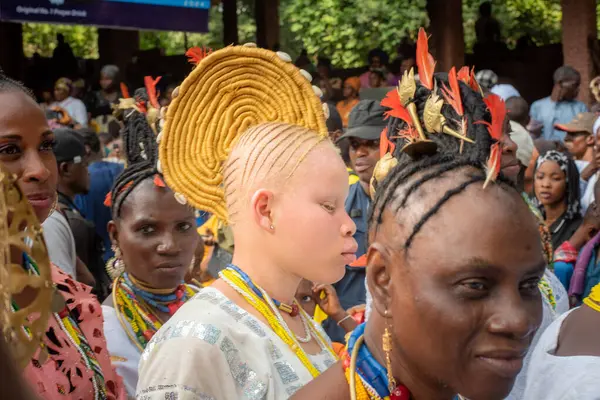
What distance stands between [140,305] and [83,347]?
3.54 ft

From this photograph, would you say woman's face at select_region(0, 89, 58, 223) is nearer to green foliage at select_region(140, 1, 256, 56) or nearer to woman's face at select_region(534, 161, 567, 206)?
woman's face at select_region(534, 161, 567, 206)

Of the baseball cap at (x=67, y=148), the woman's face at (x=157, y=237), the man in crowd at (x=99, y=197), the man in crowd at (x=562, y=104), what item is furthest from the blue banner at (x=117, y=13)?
the woman's face at (x=157, y=237)

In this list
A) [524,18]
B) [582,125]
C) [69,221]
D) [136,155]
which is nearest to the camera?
[136,155]

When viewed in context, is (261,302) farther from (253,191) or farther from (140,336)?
(140,336)

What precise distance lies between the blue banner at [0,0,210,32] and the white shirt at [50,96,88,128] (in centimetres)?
239

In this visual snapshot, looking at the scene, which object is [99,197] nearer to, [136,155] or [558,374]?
[136,155]

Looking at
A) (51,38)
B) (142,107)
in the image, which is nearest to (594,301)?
(142,107)

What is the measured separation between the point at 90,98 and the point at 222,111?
38.2 feet

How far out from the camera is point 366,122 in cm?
554

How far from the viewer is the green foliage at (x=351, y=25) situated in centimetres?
1666

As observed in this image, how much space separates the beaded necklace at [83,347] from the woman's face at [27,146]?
0.31 m

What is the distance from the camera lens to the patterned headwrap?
655cm

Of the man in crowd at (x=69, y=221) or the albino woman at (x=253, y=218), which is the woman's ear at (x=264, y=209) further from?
the man in crowd at (x=69, y=221)

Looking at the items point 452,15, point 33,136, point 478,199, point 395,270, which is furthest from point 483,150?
point 452,15
